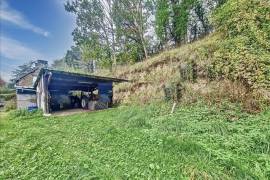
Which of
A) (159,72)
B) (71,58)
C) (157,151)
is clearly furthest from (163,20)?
(71,58)

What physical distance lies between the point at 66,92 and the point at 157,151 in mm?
13266

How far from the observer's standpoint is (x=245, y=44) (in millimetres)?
8422

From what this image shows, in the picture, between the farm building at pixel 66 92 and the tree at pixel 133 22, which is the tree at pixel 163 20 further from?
the farm building at pixel 66 92

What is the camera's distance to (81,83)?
53.9ft

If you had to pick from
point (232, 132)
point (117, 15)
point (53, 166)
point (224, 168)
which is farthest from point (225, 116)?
point (117, 15)

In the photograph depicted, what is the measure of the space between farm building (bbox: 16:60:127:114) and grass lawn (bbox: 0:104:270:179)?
7.00m

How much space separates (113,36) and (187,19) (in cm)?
862

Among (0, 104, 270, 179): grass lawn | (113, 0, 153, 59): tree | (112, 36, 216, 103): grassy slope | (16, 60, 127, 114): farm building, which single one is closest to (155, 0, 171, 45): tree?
(113, 0, 153, 59): tree

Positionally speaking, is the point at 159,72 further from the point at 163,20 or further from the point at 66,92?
the point at 66,92

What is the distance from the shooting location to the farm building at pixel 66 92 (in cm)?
1378

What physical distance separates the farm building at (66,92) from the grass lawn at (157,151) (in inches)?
276

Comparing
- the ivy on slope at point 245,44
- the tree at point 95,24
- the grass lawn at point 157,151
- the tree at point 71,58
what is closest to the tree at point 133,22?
the tree at point 95,24

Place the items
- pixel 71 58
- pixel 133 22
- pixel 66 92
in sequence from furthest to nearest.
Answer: pixel 71 58, pixel 133 22, pixel 66 92

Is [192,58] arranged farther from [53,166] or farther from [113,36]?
[113,36]
